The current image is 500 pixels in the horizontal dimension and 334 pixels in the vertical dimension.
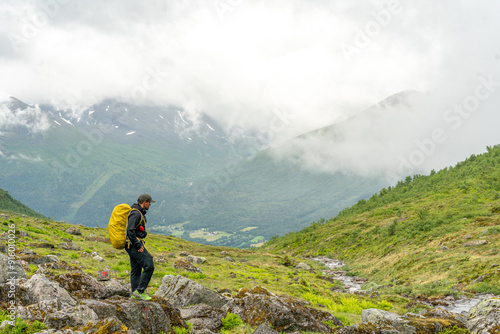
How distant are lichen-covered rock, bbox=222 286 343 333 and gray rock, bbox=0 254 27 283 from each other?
321 inches

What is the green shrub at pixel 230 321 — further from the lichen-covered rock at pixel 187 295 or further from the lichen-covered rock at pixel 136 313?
the lichen-covered rock at pixel 136 313

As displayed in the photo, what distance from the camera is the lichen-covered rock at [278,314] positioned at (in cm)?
1145

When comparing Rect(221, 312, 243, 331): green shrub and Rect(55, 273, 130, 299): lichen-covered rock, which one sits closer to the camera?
Rect(55, 273, 130, 299): lichen-covered rock

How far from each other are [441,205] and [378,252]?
1606cm

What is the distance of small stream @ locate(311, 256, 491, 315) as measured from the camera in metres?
16.0

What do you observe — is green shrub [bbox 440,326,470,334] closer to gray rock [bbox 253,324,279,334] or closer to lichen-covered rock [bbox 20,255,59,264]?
gray rock [bbox 253,324,279,334]

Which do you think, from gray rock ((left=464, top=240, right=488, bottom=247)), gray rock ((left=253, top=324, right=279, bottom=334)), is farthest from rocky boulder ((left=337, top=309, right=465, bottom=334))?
gray rock ((left=464, top=240, right=488, bottom=247))

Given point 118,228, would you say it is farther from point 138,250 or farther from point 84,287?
point 84,287

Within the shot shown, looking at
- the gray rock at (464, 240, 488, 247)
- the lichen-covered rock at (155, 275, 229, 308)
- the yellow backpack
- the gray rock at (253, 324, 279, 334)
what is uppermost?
the gray rock at (464, 240, 488, 247)

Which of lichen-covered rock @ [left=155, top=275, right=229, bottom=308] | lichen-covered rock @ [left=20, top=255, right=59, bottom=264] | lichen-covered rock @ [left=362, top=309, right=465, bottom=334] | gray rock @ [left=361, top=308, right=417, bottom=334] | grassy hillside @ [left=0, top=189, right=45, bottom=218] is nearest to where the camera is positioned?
lichen-covered rock @ [left=362, top=309, right=465, bottom=334]

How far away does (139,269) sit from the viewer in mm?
11016

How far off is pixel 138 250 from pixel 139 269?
994mm

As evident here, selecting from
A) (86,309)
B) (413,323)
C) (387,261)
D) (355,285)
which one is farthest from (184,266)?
(387,261)

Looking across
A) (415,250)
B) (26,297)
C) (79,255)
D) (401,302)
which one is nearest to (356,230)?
(415,250)
